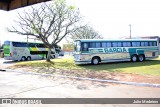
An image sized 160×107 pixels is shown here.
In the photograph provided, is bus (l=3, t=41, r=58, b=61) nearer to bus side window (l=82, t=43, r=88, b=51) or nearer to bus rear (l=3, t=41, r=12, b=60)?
bus rear (l=3, t=41, r=12, b=60)

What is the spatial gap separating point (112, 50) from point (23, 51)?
16899mm

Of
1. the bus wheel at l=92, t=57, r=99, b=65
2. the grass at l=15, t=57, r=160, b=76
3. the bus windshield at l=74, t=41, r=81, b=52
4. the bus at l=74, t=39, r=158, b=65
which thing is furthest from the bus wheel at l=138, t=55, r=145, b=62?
the bus windshield at l=74, t=41, r=81, b=52

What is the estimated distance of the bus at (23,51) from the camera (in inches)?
1208

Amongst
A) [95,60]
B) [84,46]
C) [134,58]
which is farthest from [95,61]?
[134,58]

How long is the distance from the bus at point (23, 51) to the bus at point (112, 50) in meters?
13.8

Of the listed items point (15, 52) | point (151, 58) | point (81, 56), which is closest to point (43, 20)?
point (81, 56)

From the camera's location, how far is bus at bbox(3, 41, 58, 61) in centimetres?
3069

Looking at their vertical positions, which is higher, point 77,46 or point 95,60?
point 77,46

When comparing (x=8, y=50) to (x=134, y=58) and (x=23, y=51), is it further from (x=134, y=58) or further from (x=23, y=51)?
(x=134, y=58)

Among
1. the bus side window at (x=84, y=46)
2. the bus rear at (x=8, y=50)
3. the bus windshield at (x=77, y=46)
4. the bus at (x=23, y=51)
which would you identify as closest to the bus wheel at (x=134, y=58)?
the bus side window at (x=84, y=46)

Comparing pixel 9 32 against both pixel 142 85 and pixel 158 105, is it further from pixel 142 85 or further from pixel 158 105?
pixel 158 105

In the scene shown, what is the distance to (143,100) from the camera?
277 inches

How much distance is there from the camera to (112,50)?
72.9 feet

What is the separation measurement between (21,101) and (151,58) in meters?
21.7
